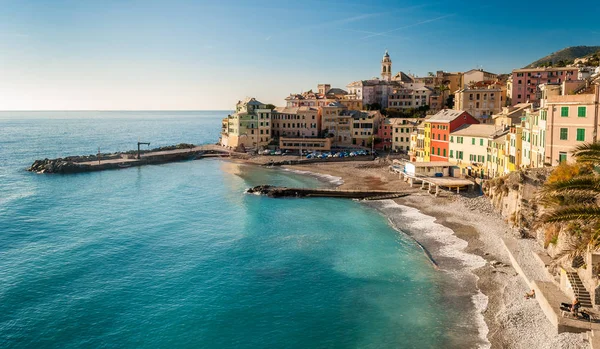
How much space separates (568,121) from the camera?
137 feet

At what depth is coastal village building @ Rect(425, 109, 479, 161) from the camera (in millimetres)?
69938

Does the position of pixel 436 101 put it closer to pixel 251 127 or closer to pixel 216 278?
pixel 251 127

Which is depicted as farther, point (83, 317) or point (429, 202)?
point (429, 202)

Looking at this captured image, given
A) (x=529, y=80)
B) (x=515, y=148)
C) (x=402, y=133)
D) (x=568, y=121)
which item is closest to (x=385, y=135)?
(x=402, y=133)

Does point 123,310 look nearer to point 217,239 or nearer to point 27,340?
point 27,340

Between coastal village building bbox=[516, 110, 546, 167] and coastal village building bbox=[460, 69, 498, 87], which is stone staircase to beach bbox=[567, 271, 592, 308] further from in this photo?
coastal village building bbox=[460, 69, 498, 87]

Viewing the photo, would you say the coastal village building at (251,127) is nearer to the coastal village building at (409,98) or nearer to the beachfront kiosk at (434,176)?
the coastal village building at (409,98)

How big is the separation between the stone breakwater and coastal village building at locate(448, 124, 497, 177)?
60633mm

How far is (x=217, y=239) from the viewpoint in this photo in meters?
44.6

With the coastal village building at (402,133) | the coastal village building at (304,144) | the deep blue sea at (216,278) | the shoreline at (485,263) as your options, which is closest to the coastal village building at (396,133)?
the coastal village building at (402,133)

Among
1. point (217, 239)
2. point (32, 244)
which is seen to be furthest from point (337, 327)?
point (32, 244)

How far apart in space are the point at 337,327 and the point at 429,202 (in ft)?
108

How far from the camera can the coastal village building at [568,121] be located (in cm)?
3956

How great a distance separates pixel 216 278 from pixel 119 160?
77286mm
